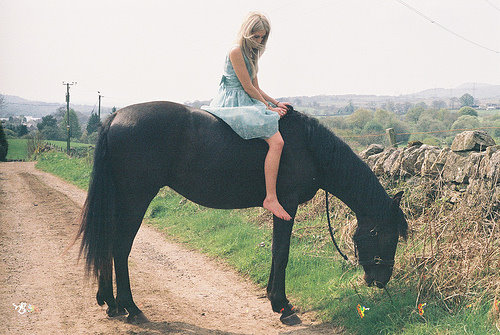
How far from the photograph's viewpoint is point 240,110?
4.00 m

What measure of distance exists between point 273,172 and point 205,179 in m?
0.69

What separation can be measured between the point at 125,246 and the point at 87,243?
0.36 meters

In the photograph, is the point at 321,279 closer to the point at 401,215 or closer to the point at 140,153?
the point at 401,215

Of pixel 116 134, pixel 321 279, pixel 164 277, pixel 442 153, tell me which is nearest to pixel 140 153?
pixel 116 134

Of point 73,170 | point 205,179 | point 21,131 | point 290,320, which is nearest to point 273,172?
point 205,179

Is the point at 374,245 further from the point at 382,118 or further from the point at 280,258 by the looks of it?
the point at 382,118

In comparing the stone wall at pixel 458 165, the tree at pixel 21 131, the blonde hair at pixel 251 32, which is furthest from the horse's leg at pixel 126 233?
the tree at pixel 21 131

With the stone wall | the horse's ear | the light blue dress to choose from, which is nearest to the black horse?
the horse's ear

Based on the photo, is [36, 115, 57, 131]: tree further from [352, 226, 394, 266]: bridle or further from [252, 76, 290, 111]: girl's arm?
[352, 226, 394, 266]: bridle

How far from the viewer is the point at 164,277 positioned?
17.7 ft

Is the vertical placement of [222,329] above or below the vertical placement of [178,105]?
below

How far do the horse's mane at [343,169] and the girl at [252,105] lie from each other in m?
0.38

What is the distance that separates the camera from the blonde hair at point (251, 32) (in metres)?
3.92

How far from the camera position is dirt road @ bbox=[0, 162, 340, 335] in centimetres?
387
